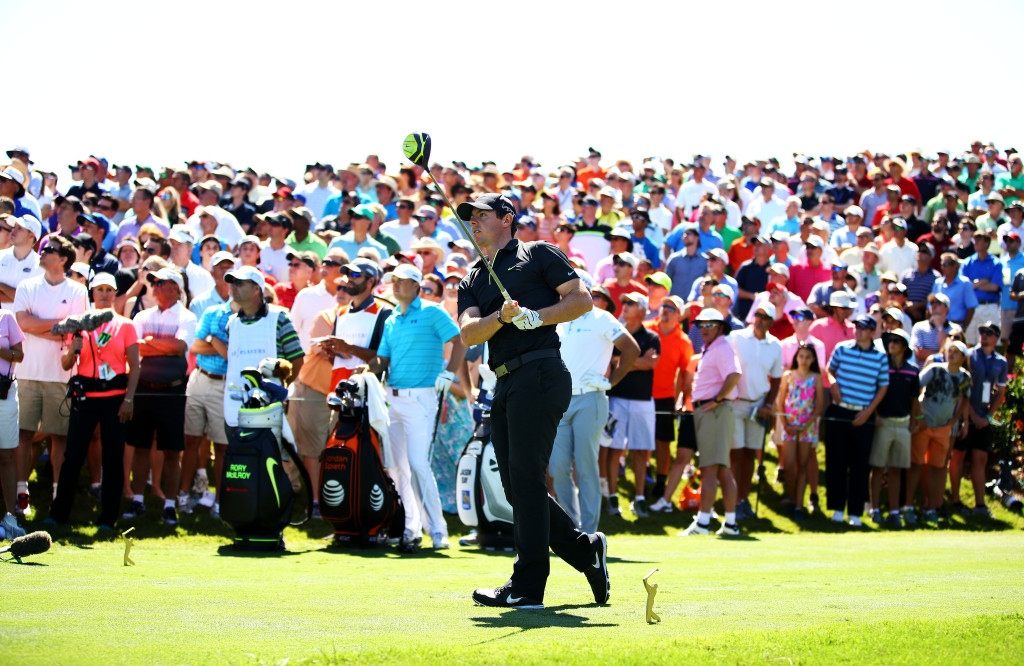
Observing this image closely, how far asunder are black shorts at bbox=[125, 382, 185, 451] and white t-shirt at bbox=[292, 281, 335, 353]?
2.08 m

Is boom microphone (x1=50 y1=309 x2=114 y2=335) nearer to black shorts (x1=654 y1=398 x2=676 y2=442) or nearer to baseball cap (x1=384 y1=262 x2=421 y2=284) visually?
baseball cap (x1=384 y1=262 x2=421 y2=284)

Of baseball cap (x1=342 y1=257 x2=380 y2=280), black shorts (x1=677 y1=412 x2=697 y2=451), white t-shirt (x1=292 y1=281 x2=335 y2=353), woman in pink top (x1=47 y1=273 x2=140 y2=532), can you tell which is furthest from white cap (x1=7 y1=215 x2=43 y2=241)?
black shorts (x1=677 y1=412 x2=697 y2=451)

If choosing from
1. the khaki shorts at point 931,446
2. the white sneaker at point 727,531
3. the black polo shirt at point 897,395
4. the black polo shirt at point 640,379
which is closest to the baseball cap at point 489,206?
the black polo shirt at point 640,379

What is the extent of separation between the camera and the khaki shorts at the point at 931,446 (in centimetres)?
1487

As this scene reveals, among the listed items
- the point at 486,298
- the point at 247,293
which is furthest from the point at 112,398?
the point at 486,298

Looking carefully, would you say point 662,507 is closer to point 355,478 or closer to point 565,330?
point 565,330

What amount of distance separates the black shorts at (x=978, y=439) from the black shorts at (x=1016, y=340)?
9.77ft

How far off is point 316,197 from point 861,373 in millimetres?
10040

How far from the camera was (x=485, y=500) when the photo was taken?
34.8ft

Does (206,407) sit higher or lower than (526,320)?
lower

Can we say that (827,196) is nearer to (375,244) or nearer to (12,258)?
(375,244)

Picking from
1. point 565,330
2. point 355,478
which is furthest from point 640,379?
point 355,478

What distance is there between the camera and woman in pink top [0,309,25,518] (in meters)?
9.74

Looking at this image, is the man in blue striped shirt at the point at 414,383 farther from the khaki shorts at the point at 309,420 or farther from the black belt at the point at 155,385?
the black belt at the point at 155,385
